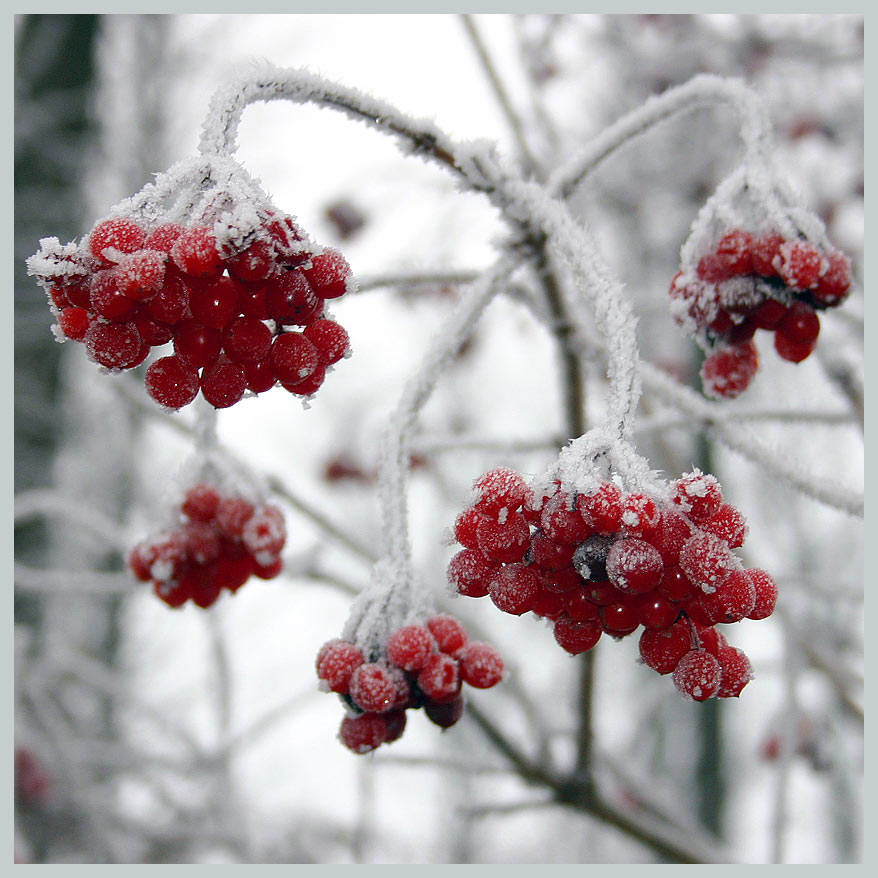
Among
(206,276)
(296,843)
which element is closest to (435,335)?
(206,276)

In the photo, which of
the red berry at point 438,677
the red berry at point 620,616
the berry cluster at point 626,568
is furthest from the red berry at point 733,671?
the red berry at point 438,677

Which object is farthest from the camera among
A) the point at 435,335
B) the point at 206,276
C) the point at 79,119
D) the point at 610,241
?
the point at 610,241

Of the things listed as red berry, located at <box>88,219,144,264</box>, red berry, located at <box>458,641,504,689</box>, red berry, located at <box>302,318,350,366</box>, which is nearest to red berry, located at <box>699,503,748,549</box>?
red berry, located at <box>458,641,504,689</box>

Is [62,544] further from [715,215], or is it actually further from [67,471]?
[715,215]

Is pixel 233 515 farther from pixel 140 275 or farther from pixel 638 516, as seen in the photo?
pixel 638 516

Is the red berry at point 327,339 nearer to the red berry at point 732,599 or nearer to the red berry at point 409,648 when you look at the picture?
the red berry at point 409,648

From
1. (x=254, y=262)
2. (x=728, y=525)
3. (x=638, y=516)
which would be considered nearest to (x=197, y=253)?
(x=254, y=262)
